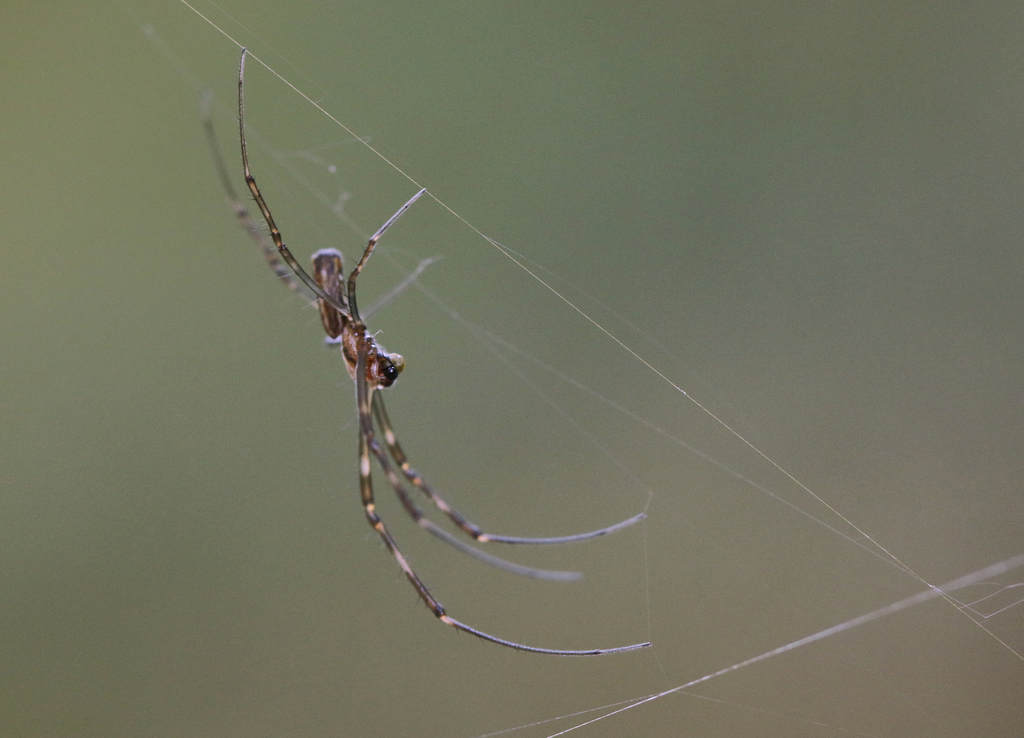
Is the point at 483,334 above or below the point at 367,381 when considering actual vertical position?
above

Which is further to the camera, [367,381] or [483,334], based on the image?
[483,334]

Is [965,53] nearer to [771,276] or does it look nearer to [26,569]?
[771,276]

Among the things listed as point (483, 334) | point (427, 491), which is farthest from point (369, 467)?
point (483, 334)

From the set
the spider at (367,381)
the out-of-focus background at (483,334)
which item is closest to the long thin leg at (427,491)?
the spider at (367,381)

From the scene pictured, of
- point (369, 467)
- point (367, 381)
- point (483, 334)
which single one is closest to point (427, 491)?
point (369, 467)

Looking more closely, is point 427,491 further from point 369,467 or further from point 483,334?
point 483,334

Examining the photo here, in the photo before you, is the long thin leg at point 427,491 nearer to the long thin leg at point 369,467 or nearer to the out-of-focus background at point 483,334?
the long thin leg at point 369,467

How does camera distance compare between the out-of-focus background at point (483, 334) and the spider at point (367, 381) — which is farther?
the out-of-focus background at point (483, 334)

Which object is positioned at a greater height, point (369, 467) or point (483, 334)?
point (483, 334)

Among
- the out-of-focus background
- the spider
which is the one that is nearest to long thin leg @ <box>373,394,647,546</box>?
the spider
